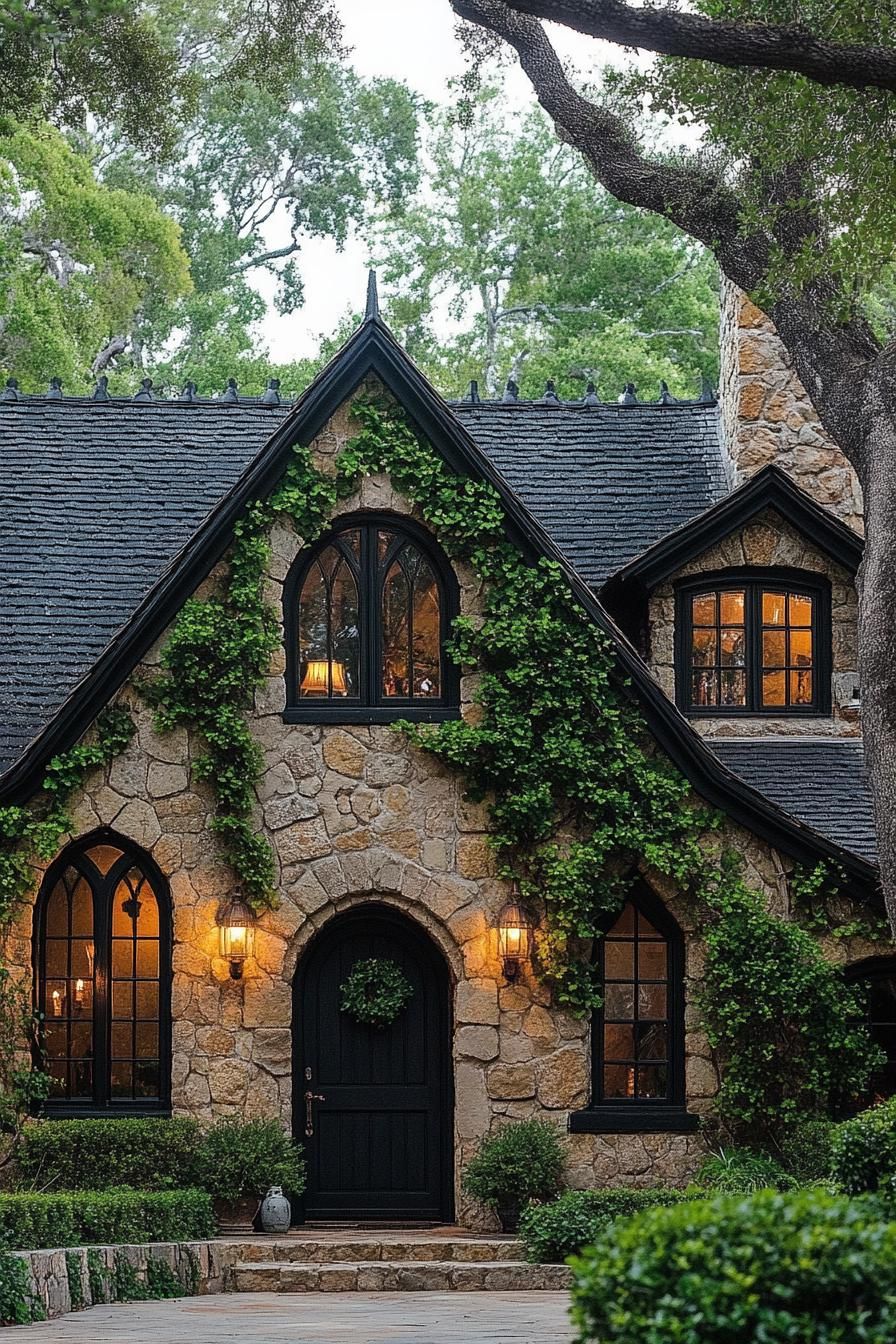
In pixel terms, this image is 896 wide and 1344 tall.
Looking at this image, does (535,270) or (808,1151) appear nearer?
(808,1151)

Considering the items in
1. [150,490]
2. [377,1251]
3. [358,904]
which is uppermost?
[150,490]

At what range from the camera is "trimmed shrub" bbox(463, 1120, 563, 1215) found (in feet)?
49.7

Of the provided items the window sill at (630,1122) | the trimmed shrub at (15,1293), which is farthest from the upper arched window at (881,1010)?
the trimmed shrub at (15,1293)

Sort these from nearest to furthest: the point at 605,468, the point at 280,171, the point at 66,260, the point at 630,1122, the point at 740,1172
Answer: the point at 740,1172 < the point at 630,1122 < the point at 605,468 < the point at 66,260 < the point at 280,171

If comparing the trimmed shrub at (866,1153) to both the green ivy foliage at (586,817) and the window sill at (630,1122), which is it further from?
the window sill at (630,1122)

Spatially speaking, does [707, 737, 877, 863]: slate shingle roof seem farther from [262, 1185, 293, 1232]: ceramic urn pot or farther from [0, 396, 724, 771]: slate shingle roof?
[262, 1185, 293, 1232]: ceramic urn pot

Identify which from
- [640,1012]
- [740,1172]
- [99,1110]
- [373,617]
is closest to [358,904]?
[373,617]

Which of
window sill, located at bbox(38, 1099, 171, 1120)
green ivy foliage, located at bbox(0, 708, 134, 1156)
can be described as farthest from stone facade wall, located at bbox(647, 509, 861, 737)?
window sill, located at bbox(38, 1099, 171, 1120)

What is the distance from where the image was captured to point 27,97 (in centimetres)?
1680

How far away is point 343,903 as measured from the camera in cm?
1584

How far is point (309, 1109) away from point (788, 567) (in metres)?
6.41

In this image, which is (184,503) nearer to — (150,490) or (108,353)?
(150,490)

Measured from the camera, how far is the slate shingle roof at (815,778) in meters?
16.2

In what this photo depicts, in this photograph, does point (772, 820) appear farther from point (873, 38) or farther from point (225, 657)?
point (873, 38)
